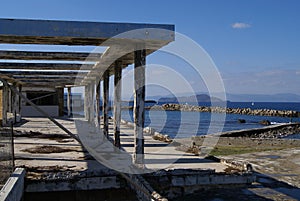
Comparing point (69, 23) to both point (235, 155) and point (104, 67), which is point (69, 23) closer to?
point (104, 67)

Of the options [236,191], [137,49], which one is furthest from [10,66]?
[236,191]

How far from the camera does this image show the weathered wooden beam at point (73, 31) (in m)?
6.67

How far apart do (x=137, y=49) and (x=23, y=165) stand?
3.77 m

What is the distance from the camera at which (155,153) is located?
11039 millimetres

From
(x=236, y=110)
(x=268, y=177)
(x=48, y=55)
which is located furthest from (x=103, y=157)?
(x=236, y=110)

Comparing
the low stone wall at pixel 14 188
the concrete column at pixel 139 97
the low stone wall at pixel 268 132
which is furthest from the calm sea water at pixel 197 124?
the low stone wall at pixel 14 188

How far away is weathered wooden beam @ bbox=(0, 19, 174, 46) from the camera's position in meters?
6.67

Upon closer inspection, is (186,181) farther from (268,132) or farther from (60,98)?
(268,132)

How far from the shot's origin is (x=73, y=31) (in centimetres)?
681

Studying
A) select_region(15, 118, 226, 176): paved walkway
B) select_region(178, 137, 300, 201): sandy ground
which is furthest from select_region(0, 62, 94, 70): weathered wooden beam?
select_region(178, 137, 300, 201): sandy ground

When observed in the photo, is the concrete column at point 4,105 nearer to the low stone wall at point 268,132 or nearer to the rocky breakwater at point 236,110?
the low stone wall at point 268,132

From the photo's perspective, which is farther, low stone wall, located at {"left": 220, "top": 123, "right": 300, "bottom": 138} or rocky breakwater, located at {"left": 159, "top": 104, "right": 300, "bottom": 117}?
rocky breakwater, located at {"left": 159, "top": 104, "right": 300, "bottom": 117}

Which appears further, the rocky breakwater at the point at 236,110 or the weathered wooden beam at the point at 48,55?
the rocky breakwater at the point at 236,110

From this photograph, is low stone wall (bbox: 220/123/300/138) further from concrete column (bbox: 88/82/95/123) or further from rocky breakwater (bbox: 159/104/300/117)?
rocky breakwater (bbox: 159/104/300/117)
